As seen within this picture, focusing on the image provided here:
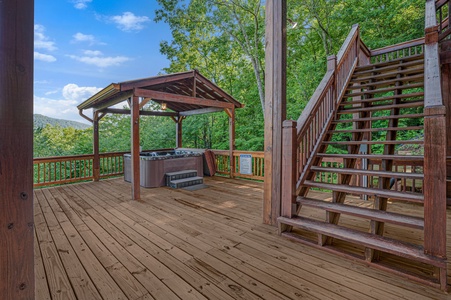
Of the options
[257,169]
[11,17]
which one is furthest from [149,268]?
[257,169]

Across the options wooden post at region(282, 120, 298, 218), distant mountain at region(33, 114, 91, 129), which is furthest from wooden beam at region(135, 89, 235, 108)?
distant mountain at region(33, 114, 91, 129)

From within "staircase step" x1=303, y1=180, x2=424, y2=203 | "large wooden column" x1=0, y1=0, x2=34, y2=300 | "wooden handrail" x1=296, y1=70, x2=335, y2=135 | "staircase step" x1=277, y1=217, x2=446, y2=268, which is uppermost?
"wooden handrail" x1=296, y1=70, x2=335, y2=135

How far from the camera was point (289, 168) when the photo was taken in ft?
9.14

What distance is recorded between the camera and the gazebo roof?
4969 millimetres

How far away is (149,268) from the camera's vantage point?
7.18 ft

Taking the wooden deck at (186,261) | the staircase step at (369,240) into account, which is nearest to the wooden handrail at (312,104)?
the staircase step at (369,240)

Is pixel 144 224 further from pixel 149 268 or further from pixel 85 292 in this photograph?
pixel 85 292

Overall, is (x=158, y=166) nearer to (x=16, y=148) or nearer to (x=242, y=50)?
(x=16, y=148)

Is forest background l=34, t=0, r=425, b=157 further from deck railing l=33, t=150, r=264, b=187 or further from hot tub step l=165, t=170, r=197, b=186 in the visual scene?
hot tub step l=165, t=170, r=197, b=186

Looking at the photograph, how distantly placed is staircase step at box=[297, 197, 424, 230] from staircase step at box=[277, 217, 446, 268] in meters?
0.18

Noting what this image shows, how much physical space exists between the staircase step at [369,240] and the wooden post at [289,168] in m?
0.16

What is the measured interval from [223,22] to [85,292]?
1202 cm

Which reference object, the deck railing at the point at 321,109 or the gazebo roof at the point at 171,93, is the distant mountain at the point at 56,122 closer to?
the gazebo roof at the point at 171,93

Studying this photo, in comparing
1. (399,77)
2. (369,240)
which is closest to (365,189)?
(369,240)
